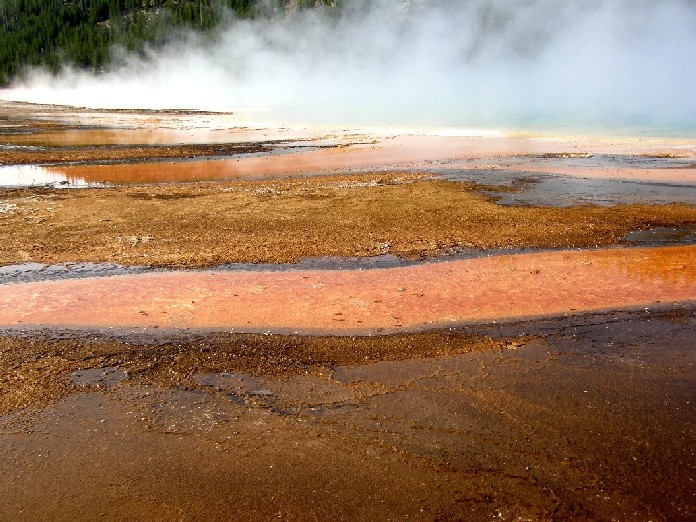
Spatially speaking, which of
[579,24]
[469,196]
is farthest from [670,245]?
[579,24]

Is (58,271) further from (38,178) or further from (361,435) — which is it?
(38,178)

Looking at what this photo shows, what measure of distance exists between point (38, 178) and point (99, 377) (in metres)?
14.7

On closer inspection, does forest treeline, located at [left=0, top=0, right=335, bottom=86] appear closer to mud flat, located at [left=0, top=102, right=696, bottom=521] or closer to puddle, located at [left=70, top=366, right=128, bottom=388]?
mud flat, located at [left=0, top=102, right=696, bottom=521]

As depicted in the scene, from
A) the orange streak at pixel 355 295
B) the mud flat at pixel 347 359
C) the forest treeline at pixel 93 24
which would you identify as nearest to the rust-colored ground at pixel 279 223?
the mud flat at pixel 347 359

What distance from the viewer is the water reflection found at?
17.5 metres

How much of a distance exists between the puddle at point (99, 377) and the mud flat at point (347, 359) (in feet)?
0.10

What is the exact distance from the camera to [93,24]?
329 ft

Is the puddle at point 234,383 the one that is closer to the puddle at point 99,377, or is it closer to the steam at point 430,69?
the puddle at point 99,377

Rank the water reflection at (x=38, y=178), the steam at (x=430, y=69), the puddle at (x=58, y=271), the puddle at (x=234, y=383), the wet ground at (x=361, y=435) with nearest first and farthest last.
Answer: the wet ground at (x=361, y=435)
the puddle at (x=234, y=383)
the puddle at (x=58, y=271)
the water reflection at (x=38, y=178)
the steam at (x=430, y=69)

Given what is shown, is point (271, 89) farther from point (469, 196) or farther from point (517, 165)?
point (469, 196)

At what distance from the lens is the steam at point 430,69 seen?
55219 millimetres

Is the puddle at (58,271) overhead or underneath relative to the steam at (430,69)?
underneath

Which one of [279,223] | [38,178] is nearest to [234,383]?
[279,223]

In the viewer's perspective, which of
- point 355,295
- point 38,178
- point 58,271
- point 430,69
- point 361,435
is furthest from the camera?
point 430,69
